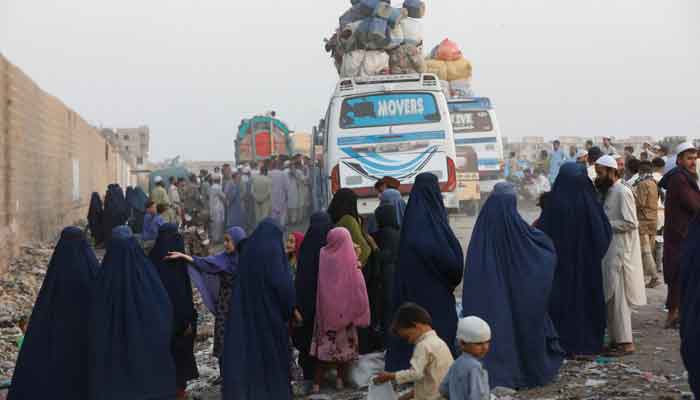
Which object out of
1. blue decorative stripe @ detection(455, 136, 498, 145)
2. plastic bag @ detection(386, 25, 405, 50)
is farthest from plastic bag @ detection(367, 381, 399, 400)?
blue decorative stripe @ detection(455, 136, 498, 145)

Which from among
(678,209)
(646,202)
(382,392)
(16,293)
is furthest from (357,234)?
(16,293)

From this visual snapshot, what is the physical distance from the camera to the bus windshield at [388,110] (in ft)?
39.6

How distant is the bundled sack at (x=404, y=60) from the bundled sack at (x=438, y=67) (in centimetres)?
491

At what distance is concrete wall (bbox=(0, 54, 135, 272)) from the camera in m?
12.1

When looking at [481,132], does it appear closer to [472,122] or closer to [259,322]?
[472,122]

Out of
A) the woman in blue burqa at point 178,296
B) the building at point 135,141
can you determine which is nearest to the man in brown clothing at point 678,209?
the woman in blue burqa at point 178,296

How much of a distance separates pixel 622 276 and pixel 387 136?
5962 mm

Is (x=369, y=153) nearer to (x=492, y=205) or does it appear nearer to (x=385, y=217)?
(x=385, y=217)

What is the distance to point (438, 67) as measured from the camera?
1881cm

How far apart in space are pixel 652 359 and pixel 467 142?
12907mm

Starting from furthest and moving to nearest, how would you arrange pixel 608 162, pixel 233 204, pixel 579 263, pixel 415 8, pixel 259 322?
pixel 233 204 → pixel 415 8 → pixel 608 162 → pixel 579 263 → pixel 259 322

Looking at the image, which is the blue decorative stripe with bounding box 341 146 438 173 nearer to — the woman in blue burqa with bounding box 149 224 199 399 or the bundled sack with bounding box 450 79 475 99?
the woman in blue burqa with bounding box 149 224 199 399

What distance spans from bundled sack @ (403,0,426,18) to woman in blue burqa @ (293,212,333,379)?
863 cm

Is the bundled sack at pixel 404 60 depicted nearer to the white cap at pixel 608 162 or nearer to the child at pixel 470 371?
the white cap at pixel 608 162
